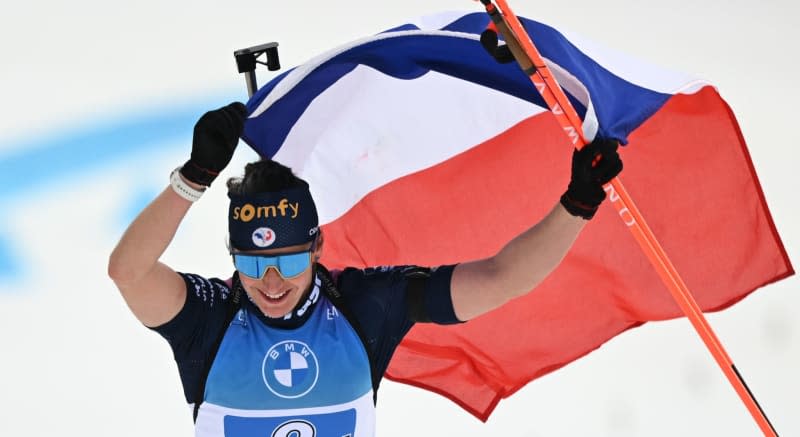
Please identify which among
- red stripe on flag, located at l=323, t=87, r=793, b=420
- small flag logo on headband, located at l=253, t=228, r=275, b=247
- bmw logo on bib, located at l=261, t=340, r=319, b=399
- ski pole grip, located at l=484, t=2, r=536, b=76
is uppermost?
ski pole grip, located at l=484, t=2, r=536, b=76

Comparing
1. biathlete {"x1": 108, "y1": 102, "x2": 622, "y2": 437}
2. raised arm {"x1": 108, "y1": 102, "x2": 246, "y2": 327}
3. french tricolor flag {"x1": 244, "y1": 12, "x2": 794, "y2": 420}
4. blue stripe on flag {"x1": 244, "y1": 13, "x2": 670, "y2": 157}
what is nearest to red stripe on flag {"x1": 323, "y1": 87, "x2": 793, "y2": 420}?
french tricolor flag {"x1": 244, "y1": 12, "x2": 794, "y2": 420}

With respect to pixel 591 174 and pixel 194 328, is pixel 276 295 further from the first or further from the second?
pixel 591 174

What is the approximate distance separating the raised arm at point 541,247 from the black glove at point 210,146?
833 mm

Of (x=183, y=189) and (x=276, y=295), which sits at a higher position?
(x=183, y=189)

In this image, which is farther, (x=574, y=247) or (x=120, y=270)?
(x=574, y=247)

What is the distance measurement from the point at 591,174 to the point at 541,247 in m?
0.28

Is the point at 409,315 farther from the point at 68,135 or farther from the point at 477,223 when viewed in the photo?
the point at 68,135

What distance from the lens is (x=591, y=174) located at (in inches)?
127

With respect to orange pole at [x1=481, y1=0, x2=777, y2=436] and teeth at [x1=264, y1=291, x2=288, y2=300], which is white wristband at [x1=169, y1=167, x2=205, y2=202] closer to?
teeth at [x1=264, y1=291, x2=288, y2=300]

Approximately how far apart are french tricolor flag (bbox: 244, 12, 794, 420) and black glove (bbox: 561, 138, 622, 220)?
527 millimetres

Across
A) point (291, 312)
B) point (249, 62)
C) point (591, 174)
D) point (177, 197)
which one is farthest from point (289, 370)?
point (249, 62)

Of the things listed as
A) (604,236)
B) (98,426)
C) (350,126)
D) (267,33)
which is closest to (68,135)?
(267,33)

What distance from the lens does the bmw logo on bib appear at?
345 centimetres

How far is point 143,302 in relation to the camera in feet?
10.6
